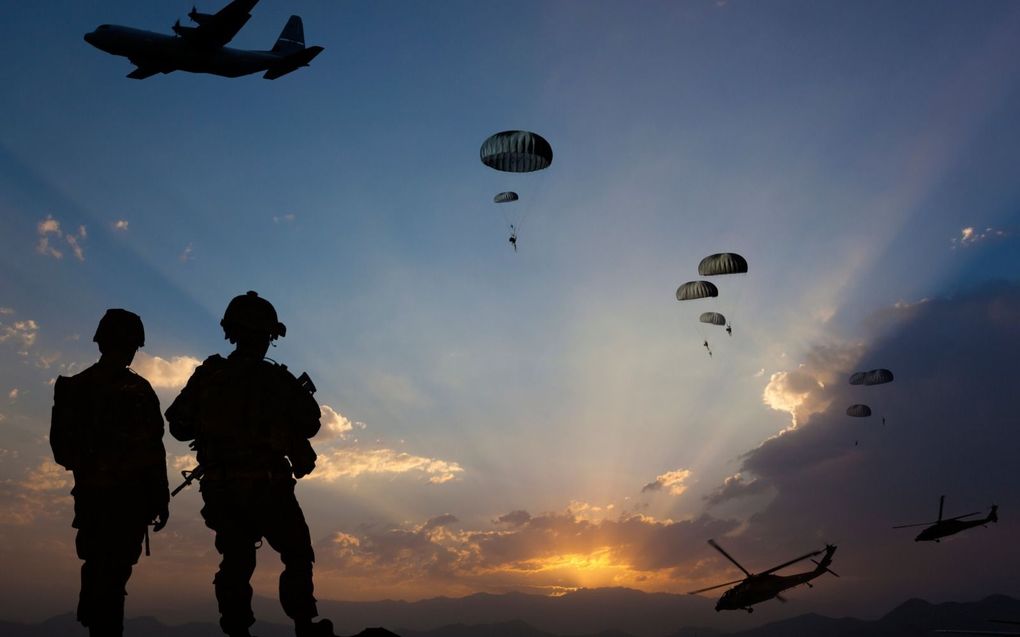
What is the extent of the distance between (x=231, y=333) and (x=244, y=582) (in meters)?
3.09

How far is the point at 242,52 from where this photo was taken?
53.7m

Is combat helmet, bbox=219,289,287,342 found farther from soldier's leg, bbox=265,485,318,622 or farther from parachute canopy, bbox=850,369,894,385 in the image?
parachute canopy, bbox=850,369,894,385

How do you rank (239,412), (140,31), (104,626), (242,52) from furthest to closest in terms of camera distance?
(242,52)
(140,31)
(239,412)
(104,626)

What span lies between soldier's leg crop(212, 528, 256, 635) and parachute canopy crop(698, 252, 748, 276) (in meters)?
51.9

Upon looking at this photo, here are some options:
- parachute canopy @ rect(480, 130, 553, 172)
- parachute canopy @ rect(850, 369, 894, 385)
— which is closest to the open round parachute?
parachute canopy @ rect(850, 369, 894, 385)

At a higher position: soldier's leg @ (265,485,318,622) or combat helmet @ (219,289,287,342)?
combat helmet @ (219,289,287,342)

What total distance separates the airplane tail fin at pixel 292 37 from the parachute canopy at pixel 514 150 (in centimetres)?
3762

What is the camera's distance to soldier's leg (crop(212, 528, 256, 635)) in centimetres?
810

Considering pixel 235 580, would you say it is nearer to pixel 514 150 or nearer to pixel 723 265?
pixel 514 150

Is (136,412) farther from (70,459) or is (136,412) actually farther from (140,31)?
(140,31)

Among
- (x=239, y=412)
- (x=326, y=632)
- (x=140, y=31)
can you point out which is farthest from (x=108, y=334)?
(x=140, y=31)

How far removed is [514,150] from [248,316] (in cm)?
3670

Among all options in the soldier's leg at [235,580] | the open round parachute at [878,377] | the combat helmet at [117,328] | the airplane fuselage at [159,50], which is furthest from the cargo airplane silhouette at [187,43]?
the open round parachute at [878,377]

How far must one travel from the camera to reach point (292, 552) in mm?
8695
